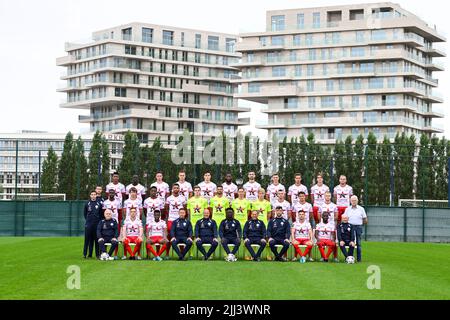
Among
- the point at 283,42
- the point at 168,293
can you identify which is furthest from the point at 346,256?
the point at 283,42

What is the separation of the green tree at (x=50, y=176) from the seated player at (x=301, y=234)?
40929 millimetres

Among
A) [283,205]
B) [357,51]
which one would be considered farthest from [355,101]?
[283,205]

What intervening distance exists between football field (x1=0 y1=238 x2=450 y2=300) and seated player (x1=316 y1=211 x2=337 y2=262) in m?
1.05

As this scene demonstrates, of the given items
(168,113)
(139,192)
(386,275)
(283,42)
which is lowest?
(386,275)

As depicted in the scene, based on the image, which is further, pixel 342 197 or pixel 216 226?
pixel 342 197

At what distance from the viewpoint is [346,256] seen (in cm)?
2183

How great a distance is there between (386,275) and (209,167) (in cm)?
2788

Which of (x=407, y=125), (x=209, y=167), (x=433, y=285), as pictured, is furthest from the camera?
(x=407, y=125)

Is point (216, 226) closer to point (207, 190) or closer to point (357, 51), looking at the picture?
point (207, 190)

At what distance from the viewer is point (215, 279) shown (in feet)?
55.2

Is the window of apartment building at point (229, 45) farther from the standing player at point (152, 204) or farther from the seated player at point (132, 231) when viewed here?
the seated player at point (132, 231)

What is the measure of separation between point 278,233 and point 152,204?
12.3 feet

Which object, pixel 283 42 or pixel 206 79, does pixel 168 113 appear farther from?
pixel 283 42

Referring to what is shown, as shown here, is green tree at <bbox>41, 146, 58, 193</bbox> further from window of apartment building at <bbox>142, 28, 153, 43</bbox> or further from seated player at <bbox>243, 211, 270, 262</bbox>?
window of apartment building at <bbox>142, 28, 153, 43</bbox>
